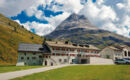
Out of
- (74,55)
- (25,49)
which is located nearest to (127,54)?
(74,55)

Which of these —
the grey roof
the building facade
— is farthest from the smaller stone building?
the grey roof

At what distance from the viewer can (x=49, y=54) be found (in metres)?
55.5

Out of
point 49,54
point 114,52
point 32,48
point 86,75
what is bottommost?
point 114,52

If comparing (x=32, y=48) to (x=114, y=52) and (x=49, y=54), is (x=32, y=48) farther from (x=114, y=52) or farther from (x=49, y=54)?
(x=114, y=52)

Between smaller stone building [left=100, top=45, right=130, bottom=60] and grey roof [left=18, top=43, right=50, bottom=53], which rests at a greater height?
grey roof [left=18, top=43, right=50, bottom=53]

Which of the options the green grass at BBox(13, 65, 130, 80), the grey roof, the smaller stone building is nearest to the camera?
the green grass at BBox(13, 65, 130, 80)

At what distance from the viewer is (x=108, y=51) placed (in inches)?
3103

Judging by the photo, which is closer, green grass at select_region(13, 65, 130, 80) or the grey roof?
green grass at select_region(13, 65, 130, 80)

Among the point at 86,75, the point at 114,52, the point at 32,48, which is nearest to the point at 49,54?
the point at 32,48

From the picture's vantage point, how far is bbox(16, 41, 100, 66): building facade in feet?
168

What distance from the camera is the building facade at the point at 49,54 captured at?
5122 centimetres

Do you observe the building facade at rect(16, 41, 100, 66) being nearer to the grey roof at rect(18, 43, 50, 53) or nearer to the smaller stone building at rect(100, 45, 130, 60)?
the grey roof at rect(18, 43, 50, 53)

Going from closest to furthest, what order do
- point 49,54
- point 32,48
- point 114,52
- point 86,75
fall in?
1. point 86,75
2. point 32,48
3. point 49,54
4. point 114,52

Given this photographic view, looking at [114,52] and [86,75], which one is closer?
[86,75]
